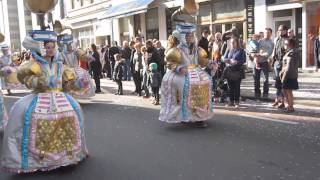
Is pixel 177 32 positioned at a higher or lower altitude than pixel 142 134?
higher

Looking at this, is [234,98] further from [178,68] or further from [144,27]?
[144,27]

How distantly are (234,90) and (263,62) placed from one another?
125cm

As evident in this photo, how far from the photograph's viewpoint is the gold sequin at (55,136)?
5.38m

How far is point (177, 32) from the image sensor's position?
7.93 m

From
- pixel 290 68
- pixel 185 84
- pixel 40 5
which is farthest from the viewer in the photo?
pixel 290 68

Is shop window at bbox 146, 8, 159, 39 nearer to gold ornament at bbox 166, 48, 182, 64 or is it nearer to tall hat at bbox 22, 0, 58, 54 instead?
gold ornament at bbox 166, 48, 182, 64

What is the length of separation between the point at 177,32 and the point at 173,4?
14.4m

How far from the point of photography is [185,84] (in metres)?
7.84

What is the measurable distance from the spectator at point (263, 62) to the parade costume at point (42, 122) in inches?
250

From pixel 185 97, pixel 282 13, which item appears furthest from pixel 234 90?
pixel 282 13

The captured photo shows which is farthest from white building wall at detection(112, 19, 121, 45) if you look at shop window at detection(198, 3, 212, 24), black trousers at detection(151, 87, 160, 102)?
black trousers at detection(151, 87, 160, 102)

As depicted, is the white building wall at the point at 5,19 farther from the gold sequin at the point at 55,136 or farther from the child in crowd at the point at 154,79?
the gold sequin at the point at 55,136

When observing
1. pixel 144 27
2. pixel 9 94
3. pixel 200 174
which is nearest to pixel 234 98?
pixel 200 174

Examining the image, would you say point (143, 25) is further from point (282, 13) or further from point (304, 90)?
point (304, 90)
